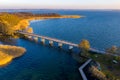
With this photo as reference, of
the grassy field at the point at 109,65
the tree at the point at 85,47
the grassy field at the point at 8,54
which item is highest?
the tree at the point at 85,47

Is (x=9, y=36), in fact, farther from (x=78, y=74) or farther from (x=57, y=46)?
(x=78, y=74)

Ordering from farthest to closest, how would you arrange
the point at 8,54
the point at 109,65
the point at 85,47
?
the point at 8,54, the point at 85,47, the point at 109,65

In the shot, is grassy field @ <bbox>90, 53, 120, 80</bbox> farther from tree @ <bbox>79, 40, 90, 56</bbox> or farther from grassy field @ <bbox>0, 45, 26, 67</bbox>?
grassy field @ <bbox>0, 45, 26, 67</bbox>

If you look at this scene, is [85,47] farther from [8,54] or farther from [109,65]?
[8,54]

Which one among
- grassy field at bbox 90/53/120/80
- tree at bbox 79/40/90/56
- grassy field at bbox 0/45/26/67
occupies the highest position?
tree at bbox 79/40/90/56

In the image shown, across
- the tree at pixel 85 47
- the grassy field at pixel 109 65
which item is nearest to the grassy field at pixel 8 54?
the tree at pixel 85 47

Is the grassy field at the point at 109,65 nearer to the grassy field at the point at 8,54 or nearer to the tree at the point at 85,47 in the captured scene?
the tree at the point at 85,47

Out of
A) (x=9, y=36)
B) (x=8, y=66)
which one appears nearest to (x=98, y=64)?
(x=8, y=66)

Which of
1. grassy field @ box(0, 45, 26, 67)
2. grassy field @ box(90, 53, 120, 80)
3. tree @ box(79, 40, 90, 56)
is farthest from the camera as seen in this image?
tree @ box(79, 40, 90, 56)

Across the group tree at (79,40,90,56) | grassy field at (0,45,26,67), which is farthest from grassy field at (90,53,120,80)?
grassy field at (0,45,26,67)

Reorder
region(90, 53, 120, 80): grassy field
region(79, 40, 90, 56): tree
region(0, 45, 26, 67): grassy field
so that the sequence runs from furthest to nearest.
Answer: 1. region(79, 40, 90, 56): tree
2. region(0, 45, 26, 67): grassy field
3. region(90, 53, 120, 80): grassy field

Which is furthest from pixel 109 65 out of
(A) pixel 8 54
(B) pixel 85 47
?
(A) pixel 8 54
